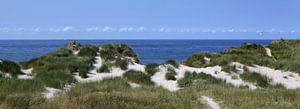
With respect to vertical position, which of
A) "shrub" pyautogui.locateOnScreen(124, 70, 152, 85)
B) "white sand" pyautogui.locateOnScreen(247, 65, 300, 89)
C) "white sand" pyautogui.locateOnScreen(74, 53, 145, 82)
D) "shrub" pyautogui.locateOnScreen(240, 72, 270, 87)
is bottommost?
"white sand" pyautogui.locateOnScreen(247, 65, 300, 89)

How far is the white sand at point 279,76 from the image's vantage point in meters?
23.2

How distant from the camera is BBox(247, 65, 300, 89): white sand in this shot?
23219 mm

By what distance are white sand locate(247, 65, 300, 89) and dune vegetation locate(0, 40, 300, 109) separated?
0.28 metres

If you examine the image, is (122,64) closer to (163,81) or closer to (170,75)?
(170,75)

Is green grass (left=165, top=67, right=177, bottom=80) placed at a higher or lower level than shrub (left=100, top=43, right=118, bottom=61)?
lower

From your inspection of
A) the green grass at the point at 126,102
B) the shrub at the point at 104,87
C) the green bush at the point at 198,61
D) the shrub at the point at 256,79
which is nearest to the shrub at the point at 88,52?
the green bush at the point at 198,61

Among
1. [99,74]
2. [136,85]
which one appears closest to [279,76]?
[136,85]

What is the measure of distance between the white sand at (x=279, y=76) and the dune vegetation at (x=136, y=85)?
278 mm

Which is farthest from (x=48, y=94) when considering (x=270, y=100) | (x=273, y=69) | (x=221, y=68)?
(x=273, y=69)

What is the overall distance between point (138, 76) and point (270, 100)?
28.6ft

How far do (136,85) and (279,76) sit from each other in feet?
32.8

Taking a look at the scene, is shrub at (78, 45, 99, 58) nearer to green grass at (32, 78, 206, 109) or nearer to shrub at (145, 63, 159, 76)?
shrub at (145, 63, 159, 76)

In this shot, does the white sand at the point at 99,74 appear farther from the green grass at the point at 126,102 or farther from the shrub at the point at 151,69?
the green grass at the point at 126,102

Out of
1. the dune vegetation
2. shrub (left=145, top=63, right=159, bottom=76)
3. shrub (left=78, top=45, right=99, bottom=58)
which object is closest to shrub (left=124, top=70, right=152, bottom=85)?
the dune vegetation
